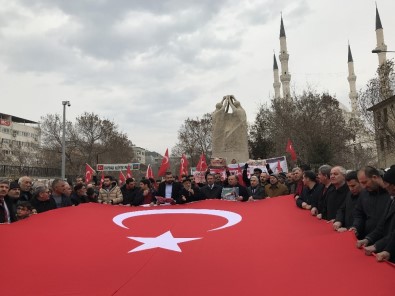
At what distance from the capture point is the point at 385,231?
4078 mm

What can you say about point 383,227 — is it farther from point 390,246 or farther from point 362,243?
point 390,246

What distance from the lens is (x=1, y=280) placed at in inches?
155

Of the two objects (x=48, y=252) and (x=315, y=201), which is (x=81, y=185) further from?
(x=315, y=201)

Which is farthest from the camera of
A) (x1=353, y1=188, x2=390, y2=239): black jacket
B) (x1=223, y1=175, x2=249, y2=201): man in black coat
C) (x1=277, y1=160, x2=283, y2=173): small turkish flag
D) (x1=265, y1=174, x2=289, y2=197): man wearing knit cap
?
(x1=277, y1=160, x2=283, y2=173): small turkish flag

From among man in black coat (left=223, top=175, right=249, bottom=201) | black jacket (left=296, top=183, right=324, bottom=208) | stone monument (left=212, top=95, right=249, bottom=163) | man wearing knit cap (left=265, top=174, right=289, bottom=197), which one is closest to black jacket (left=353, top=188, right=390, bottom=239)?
black jacket (left=296, top=183, right=324, bottom=208)

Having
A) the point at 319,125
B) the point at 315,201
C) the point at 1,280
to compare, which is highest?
the point at 319,125

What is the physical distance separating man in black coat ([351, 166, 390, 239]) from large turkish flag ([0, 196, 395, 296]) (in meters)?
0.24

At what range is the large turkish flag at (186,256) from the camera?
3.55 metres

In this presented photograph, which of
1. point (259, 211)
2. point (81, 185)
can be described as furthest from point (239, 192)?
point (81, 185)

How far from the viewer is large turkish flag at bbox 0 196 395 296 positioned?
355 cm

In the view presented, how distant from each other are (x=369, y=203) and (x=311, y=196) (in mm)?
1834

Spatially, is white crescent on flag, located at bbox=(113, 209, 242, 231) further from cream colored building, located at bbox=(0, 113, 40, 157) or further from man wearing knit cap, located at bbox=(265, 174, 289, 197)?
cream colored building, located at bbox=(0, 113, 40, 157)

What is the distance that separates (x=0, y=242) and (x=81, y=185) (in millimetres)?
3965

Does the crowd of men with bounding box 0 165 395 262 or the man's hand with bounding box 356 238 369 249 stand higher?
the crowd of men with bounding box 0 165 395 262
